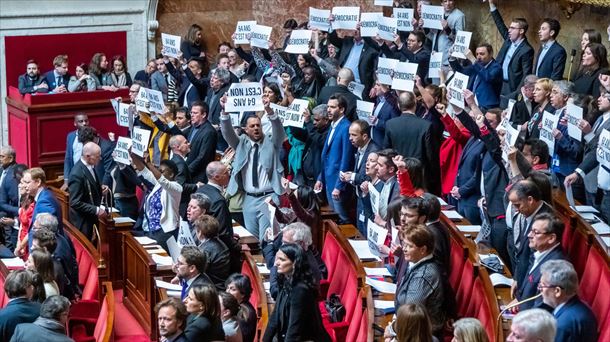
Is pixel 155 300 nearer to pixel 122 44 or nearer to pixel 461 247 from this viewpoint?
pixel 461 247

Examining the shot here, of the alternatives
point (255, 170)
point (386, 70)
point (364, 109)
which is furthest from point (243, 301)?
point (386, 70)

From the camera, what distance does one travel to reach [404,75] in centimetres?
1162

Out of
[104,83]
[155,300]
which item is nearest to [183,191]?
[155,300]

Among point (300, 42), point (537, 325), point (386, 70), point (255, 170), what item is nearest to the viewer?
point (537, 325)

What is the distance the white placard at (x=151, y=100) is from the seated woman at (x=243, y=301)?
4333 mm

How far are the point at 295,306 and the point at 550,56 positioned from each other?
18.1 feet

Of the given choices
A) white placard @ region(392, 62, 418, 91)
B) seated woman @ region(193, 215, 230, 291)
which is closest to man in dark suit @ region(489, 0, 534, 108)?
white placard @ region(392, 62, 418, 91)

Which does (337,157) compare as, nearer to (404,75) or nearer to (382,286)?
(404,75)

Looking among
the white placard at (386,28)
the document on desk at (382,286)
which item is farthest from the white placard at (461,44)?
the document on desk at (382,286)

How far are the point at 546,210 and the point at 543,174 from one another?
0.28 m

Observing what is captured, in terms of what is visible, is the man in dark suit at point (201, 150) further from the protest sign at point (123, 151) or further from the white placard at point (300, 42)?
the white placard at point (300, 42)

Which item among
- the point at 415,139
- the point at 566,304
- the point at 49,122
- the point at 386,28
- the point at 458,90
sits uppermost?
the point at 386,28

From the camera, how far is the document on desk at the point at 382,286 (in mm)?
8484

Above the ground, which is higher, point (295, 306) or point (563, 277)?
point (563, 277)
